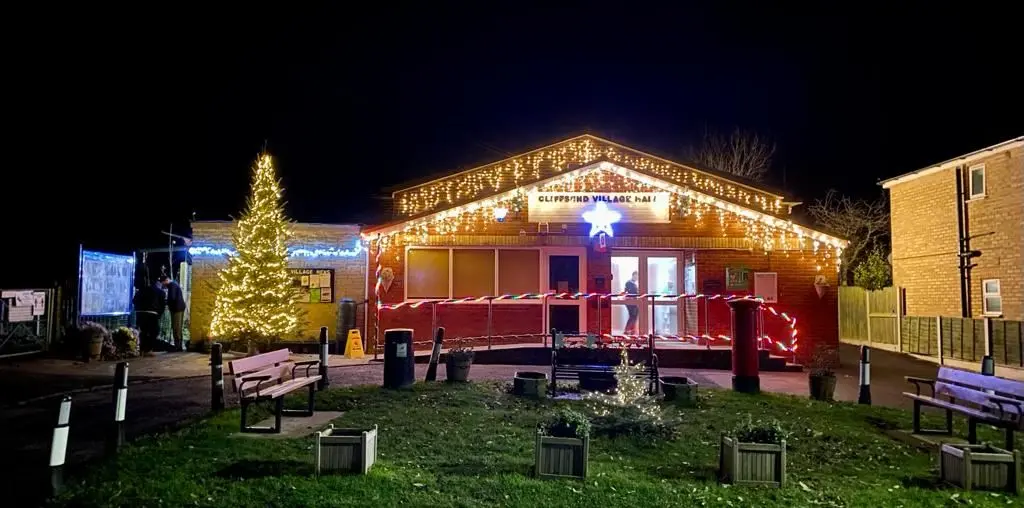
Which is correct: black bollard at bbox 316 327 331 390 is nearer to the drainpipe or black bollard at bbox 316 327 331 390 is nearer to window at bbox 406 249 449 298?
window at bbox 406 249 449 298

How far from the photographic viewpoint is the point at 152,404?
33.4ft

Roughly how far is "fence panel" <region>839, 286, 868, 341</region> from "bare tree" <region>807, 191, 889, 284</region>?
9941 mm

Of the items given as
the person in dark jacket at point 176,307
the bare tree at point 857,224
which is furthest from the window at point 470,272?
the bare tree at point 857,224

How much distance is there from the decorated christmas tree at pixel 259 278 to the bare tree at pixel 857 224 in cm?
2956

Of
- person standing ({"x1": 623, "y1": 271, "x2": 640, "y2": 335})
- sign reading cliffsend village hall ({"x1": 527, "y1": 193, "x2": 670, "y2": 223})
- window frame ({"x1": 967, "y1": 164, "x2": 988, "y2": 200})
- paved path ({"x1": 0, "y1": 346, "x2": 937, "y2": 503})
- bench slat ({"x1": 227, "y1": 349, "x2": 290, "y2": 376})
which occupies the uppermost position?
window frame ({"x1": 967, "y1": 164, "x2": 988, "y2": 200})

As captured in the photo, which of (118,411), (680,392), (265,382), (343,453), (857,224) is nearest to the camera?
(343,453)

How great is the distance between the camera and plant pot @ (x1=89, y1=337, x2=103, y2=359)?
1495 centimetres

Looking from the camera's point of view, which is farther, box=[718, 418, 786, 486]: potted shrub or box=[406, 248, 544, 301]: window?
box=[406, 248, 544, 301]: window

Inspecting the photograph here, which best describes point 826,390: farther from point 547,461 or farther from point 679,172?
point 679,172

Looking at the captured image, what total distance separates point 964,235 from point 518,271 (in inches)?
498

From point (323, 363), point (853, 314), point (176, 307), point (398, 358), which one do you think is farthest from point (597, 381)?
point (853, 314)

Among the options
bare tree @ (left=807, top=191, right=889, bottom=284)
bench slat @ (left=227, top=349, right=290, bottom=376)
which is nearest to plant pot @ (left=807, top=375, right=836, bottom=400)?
bench slat @ (left=227, top=349, right=290, bottom=376)

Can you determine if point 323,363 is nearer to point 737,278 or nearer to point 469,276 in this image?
point 469,276

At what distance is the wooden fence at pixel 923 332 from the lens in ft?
52.3
